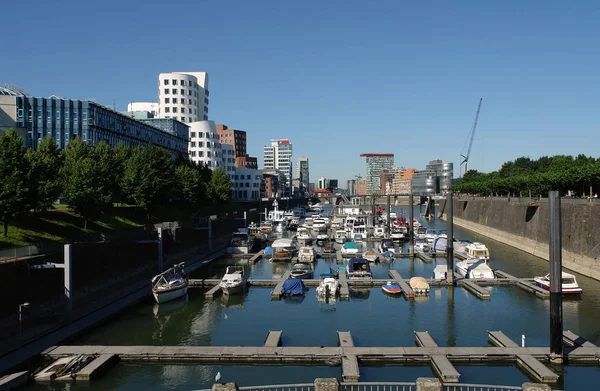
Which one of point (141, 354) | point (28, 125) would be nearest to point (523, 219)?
point (141, 354)

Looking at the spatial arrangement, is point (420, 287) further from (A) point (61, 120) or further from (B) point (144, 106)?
(B) point (144, 106)

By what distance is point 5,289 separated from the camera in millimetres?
28812

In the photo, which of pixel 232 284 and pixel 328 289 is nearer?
pixel 328 289

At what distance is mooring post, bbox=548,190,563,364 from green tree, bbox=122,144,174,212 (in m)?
51.2

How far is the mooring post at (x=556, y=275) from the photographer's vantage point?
2486cm

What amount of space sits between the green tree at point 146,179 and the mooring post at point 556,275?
5118cm

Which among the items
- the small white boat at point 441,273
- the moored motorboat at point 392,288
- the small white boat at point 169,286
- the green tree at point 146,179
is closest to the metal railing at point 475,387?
the moored motorboat at point 392,288

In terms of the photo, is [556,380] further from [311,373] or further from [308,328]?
[308,328]

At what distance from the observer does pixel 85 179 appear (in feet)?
160

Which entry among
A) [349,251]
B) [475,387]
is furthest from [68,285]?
[349,251]

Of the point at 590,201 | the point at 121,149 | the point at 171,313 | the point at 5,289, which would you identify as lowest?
the point at 171,313

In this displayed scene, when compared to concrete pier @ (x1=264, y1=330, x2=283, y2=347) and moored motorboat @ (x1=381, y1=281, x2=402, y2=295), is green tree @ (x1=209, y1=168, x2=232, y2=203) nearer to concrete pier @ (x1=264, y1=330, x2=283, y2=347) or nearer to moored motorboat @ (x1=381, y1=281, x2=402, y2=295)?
moored motorboat @ (x1=381, y1=281, x2=402, y2=295)

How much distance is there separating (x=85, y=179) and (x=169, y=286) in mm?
15440

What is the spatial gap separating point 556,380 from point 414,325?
1225 cm
